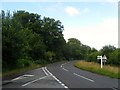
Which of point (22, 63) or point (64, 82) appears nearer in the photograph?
point (64, 82)

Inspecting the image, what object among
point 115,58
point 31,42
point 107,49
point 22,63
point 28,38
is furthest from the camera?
point 31,42

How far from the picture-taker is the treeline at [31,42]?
1464 inches

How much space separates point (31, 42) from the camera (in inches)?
3024

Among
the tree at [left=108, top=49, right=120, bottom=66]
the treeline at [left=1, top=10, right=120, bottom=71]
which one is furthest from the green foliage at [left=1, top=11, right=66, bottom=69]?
the tree at [left=108, top=49, right=120, bottom=66]

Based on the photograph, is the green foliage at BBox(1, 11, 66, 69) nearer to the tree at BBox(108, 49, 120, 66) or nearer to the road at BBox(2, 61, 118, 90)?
the road at BBox(2, 61, 118, 90)

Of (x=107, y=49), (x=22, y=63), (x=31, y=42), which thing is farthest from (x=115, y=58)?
(x=31, y=42)

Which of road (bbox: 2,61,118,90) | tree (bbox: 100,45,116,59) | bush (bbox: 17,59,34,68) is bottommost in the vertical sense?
bush (bbox: 17,59,34,68)

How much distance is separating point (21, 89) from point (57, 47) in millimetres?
103532

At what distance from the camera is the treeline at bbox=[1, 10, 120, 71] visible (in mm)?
37188

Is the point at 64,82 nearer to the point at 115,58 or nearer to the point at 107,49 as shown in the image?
the point at 115,58

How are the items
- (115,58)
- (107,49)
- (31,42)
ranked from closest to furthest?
1. (115,58)
2. (107,49)
3. (31,42)

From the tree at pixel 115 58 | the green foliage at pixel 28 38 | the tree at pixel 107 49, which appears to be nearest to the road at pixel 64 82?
the green foliage at pixel 28 38

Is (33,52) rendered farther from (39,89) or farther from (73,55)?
(73,55)

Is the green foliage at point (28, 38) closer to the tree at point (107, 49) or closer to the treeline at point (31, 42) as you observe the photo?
the treeline at point (31, 42)
